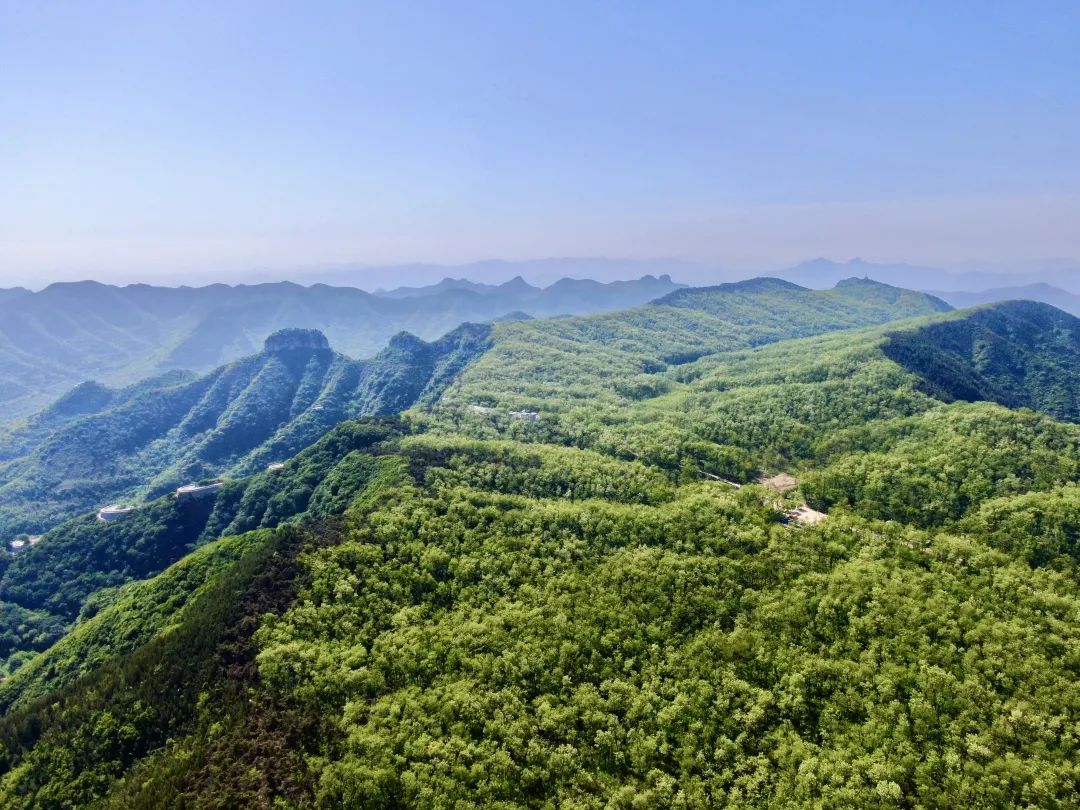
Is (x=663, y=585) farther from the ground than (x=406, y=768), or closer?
farther from the ground

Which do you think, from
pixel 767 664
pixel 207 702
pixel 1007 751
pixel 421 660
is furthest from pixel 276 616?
pixel 1007 751

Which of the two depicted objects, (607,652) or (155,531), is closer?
(607,652)

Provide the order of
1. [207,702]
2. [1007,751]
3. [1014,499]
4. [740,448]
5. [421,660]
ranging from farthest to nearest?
[740,448], [1014,499], [421,660], [207,702], [1007,751]

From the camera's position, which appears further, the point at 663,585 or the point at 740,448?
the point at 740,448

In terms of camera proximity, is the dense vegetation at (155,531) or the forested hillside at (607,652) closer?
the forested hillside at (607,652)

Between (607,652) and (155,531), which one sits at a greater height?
(607,652)

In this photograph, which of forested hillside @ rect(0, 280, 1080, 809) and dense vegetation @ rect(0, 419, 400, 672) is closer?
forested hillside @ rect(0, 280, 1080, 809)

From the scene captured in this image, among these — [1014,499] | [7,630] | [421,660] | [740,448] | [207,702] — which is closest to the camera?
[207,702]

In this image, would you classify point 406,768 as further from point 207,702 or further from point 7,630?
point 7,630
